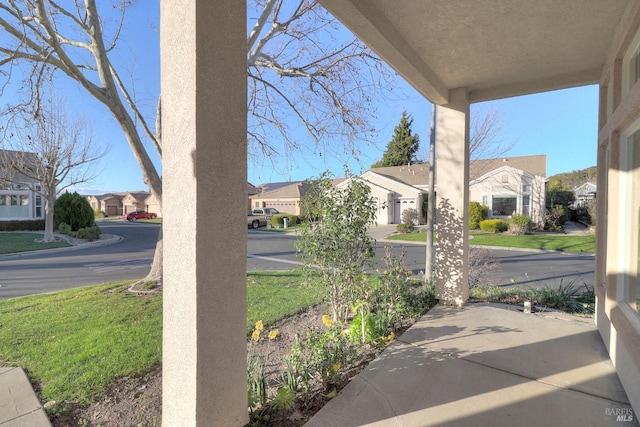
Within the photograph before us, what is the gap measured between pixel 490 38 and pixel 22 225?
27623 mm

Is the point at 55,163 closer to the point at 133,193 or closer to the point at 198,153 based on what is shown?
the point at 198,153

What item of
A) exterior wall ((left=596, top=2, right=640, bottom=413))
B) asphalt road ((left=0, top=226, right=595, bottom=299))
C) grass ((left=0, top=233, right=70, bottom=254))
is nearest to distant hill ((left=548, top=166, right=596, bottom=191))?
asphalt road ((left=0, top=226, right=595, bottom=299))

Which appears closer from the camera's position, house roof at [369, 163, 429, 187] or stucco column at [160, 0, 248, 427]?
stucco column at [160, 0, 248, 427]

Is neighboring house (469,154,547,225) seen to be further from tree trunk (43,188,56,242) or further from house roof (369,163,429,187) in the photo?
tree trunk (43,188,56,242)

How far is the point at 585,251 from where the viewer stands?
37.1 ft

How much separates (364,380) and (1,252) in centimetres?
1571

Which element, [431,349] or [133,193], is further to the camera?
[133,193]

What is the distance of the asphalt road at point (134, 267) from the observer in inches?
286

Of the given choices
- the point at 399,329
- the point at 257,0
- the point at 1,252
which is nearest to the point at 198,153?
the point at 399,329

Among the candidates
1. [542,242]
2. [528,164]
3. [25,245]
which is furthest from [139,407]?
[528,164]

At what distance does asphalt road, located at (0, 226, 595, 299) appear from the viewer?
727 centimetres

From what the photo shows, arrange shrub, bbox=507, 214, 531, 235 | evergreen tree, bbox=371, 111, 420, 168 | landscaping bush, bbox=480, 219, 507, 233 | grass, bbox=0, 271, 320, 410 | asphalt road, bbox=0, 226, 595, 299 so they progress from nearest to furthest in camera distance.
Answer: grass, bbox=0, 271, 320, 410, asphalt road, bbox=0, 226, 595, 299, shrub, bbox=507, 214, 531, 235, landscaping bush, bbox=480, 219, 507, 233, evergreen tree, bbox=371, 111, 420, 168

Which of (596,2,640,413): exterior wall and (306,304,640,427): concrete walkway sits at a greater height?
(596,2,640,413): exterior wall

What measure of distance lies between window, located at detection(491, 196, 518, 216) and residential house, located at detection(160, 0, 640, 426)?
1777 centimetres
